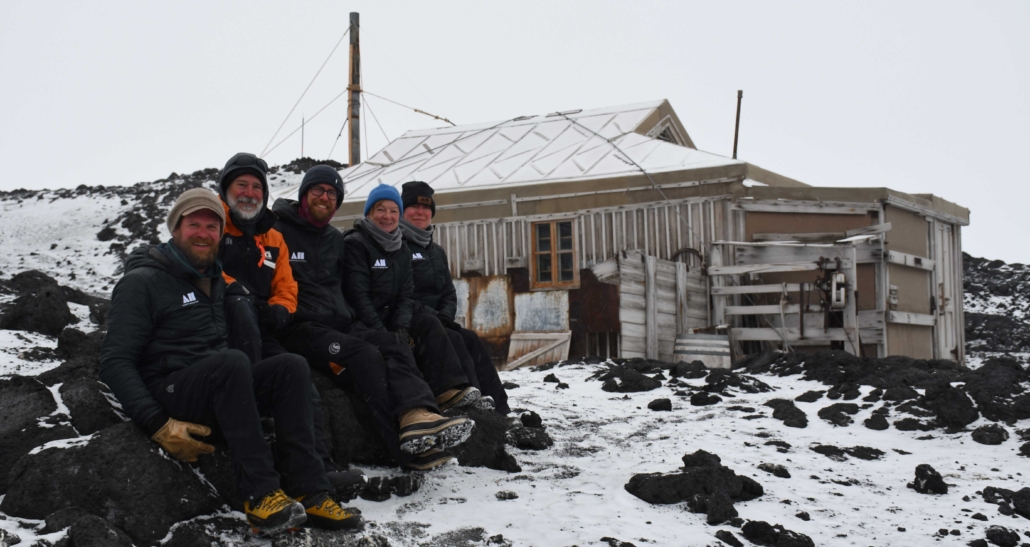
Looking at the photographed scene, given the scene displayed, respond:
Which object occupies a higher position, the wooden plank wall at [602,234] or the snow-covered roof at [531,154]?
the snow-covered roof at [531,154]

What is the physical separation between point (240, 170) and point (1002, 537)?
4309 millimetres

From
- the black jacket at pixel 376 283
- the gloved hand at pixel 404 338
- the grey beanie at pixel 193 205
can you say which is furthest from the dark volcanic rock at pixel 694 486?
the grey beanie at pixel 193 205

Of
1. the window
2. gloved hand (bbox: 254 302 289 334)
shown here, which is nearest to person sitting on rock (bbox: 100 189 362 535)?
gloved hand (bbox: 254 302 289 334)

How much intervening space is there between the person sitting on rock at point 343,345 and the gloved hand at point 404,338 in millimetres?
28

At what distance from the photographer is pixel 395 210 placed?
18.3 ft

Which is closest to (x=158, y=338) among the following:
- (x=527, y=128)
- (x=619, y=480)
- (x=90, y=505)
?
(x=90, y=505)

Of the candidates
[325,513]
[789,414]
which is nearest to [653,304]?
[789,414]

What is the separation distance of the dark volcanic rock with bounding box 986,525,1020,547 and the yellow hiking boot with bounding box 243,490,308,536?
343 cm

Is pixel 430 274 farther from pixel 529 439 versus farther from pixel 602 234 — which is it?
pixel 602 234

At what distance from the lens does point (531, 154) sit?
15562 millimetres

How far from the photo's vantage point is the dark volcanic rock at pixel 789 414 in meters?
7.04

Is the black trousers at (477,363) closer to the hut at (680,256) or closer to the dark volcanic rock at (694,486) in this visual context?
the dark volcanic rock at (694,486)

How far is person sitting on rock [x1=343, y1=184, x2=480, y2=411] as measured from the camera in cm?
531

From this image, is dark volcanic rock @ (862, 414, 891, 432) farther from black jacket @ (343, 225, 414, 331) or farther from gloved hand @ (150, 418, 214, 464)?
gloved hand @ (150, 418, 214, 464)
